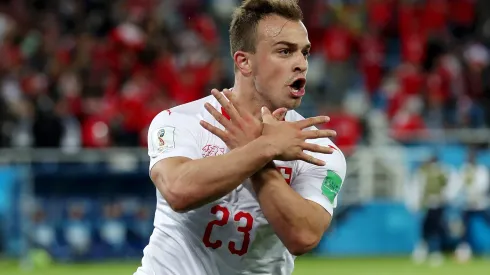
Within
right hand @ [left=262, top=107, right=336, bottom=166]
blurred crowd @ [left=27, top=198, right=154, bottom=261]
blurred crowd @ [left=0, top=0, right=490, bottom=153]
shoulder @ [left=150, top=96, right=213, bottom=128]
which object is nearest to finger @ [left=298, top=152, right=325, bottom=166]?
right hand @ [left=262, top=107, right=336, bottom=166]

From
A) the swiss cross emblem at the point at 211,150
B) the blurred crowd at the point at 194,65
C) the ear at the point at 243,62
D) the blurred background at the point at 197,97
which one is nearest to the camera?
the swiss cross emblem at the point at 211,150

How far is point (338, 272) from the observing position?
1472cm

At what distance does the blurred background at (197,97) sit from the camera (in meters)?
16.6

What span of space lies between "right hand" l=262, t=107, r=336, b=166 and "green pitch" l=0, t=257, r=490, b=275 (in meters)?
9.77

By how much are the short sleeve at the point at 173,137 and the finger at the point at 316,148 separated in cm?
57

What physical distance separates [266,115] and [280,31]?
1.59 ft

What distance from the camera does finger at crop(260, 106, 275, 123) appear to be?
186 inches

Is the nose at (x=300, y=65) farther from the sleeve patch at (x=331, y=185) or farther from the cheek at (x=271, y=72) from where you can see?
the sleeve patch at (x=331, y=185)

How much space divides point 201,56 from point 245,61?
46.3 ft

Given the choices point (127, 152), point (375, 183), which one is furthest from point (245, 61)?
point (375, 183)

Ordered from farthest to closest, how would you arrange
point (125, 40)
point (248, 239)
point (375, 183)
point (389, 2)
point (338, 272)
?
point (389, 2)
point (125, 40)
point (375, 183)
point (338, 272)
point (248, 239)

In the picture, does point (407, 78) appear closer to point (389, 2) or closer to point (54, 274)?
point (389, 2)

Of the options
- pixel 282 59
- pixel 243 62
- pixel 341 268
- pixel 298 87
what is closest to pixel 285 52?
pixel 282 59

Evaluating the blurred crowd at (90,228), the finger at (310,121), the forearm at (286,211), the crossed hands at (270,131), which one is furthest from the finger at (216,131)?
the blurred crowd at (90,228)
